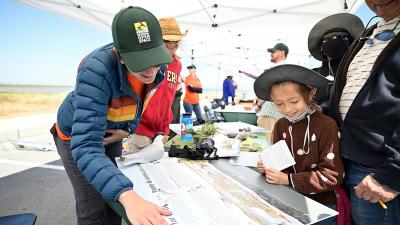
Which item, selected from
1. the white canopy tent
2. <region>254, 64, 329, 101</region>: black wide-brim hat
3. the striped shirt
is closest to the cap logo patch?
<region>254, 64, 329, 101</region>: black wide-brim hat

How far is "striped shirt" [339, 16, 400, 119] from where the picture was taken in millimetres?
916

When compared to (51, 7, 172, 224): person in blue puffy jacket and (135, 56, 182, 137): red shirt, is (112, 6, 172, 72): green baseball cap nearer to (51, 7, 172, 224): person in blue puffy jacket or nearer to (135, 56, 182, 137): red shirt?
(51, 7, 172, 224): person in blue puffy jacket

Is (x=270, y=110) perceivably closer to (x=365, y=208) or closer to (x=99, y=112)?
(x=365, y=208)

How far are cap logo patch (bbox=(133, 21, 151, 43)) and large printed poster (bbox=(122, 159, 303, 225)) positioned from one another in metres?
0.55

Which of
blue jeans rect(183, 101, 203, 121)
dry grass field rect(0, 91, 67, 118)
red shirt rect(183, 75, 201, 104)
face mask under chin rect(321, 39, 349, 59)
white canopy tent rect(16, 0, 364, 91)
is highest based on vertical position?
white canopy tent rect(16, 0, 364, 91)

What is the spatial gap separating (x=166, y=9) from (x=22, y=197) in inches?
142

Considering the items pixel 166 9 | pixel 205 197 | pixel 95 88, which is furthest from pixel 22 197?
pixel 166 9

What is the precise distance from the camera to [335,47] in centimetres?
136

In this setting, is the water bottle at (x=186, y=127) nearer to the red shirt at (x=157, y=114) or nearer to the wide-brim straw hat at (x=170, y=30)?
the red shirt at (x=157, y=114)

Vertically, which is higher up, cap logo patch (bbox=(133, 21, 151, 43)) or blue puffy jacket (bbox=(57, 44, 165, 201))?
cap logo patch (bbox=(133, 21, 151, 43))

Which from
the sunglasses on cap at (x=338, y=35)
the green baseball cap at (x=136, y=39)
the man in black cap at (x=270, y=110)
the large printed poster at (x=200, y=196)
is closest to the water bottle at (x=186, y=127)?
the large printed poster at (x=200, y=196)

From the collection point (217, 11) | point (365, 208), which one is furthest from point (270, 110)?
point (217, 11)

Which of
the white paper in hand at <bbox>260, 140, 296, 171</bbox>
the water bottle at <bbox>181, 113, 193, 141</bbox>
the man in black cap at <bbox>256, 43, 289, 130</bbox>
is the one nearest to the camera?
the white paper in hand at <bbox>260, 140, 296, 171</bbox>

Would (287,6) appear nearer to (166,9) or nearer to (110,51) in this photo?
(166,9)
